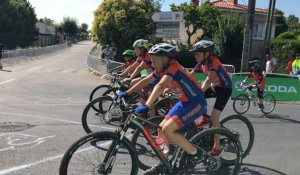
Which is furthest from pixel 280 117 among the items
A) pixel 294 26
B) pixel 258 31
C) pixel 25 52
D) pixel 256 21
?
pixel 294 26

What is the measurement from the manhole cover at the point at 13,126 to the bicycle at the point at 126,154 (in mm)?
4098

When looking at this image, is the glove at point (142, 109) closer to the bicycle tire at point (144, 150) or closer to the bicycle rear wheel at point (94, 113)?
the bicycle tire at point (144, 150)

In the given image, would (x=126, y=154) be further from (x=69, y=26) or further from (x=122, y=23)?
(x=69, y=26)

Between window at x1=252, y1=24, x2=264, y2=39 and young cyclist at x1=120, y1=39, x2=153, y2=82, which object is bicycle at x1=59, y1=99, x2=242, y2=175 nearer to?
young cyclist at x1=120, y1=39, x2=153, y2=82

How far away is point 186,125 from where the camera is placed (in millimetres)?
5445

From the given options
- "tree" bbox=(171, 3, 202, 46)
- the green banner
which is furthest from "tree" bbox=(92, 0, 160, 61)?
"tree" bbox=(171, 3, 202, 46)

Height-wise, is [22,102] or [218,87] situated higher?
[218,87]

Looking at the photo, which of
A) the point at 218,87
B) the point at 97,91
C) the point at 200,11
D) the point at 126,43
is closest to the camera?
the point at 218,87

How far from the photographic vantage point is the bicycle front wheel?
4859 millimetres

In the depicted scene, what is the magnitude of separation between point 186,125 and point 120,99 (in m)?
0.95

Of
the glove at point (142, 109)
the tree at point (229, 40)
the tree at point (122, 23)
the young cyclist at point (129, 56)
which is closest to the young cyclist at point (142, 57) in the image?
the young cyclist at point (129, 56)

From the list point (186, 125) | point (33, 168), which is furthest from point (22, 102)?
point (186, 125)

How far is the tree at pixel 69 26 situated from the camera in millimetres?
116000

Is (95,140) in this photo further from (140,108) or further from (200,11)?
(200,11)
